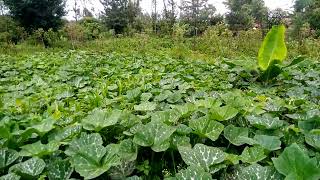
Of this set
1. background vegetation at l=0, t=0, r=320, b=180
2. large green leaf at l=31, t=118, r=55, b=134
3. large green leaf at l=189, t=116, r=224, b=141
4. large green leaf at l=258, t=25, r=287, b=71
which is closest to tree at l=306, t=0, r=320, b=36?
background vegetation at l=0, t=0, r=320, b=180

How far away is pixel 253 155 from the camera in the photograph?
1.60 m

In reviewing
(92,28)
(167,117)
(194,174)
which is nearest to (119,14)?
(92,28)

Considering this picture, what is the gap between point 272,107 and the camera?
93.8 inches

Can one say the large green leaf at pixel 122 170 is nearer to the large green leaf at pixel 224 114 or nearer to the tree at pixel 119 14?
the large green leaf at pixel 224 114

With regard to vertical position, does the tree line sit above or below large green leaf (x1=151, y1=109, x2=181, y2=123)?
above

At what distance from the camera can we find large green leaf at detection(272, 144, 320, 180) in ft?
4.32

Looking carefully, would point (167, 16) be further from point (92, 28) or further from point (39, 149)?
point (39, 149)

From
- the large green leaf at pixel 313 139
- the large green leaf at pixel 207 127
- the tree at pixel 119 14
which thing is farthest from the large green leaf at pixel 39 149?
the tree at pixel 119 14

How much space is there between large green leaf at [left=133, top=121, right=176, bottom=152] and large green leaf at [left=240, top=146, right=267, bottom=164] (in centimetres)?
39

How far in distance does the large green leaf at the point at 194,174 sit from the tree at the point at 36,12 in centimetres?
1408

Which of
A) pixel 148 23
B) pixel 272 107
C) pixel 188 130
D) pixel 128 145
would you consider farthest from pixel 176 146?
pixel 148 23

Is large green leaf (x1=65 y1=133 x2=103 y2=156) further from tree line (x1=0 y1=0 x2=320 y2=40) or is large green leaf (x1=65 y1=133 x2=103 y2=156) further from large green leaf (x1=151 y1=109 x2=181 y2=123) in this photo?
tree line (x1=0 y1=0 x2=320 y2=40)

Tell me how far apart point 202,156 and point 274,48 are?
125 inches

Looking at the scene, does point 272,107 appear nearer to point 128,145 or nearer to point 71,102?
point 128,145
